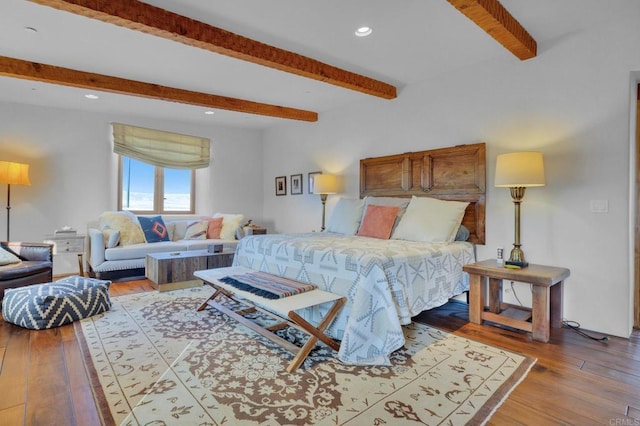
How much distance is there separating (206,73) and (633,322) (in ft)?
15.4

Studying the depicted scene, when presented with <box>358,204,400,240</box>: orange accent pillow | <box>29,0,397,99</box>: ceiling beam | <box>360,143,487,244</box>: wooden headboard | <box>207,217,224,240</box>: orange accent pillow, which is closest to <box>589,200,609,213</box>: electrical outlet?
<box>360,143,487,244</box>: wooden headboard

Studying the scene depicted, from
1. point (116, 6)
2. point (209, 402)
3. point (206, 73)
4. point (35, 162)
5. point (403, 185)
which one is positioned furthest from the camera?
point (35, 162)

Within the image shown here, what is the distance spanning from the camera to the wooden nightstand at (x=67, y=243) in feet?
14.3

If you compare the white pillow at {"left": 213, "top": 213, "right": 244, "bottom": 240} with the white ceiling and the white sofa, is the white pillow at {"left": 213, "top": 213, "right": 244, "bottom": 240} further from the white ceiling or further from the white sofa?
the white ceiling

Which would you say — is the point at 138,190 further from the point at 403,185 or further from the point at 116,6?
the point at 403,185

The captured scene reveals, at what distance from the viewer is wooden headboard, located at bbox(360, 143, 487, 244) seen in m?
3.51

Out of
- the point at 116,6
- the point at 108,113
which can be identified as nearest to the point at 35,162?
the point at 108,113

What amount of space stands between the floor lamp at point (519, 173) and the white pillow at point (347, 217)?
5.16ft

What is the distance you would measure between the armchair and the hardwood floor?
0.58m

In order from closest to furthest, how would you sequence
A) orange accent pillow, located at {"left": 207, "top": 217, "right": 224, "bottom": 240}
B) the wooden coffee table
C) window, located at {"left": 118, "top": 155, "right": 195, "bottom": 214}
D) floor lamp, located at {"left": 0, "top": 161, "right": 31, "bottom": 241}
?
the wooden coffee table → floor lamp, located at {"left": 0, "top": 161, "right": 31, "bottom": 241} → orange accent pillow, located at {"left": 207, "top": 217, "right": 224, "bottom": 240} → window, located at {"left": 118, "top": 155, "right": 195, "bottom": 214}

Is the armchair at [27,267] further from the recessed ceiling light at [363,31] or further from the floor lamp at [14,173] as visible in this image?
the recessed ceiling light at [363,31]

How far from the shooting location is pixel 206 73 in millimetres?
3729

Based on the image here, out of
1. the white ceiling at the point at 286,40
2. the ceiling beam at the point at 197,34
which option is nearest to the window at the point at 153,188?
the white ceiling at the point at 286,40

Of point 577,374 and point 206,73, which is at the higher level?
point 206,73
